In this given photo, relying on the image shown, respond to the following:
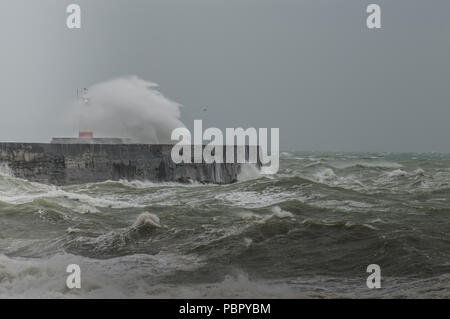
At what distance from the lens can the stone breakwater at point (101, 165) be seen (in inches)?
598

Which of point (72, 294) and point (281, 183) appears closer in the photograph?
point (72, 294)

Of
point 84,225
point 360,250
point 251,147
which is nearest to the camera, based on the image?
point 360,250

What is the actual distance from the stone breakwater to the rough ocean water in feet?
13.4

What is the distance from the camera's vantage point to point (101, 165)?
15.6 m

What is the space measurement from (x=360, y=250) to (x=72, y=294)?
328cm

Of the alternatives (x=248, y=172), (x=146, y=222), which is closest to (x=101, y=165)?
(x=248, y=172)

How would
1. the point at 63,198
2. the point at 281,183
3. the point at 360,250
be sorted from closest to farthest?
the point at 360,250 < the point at 63,198 < the point at 281,183

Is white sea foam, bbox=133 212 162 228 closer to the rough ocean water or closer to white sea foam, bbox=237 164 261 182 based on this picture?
the rough ocean water

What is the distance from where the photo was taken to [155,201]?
1143cm

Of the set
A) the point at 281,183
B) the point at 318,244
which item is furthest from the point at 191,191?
the point at 318,244

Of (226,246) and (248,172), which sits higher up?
(226,246)

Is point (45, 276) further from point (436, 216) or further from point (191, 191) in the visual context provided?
point (191, 191)

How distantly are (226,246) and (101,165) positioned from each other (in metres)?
9.55

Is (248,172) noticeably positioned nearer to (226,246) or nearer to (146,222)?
(146,222)
